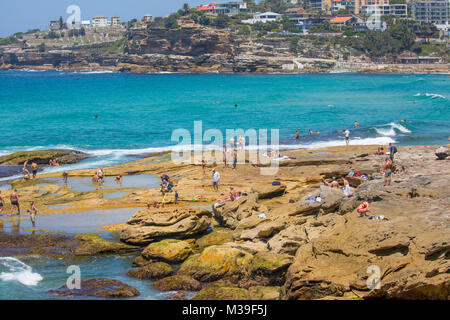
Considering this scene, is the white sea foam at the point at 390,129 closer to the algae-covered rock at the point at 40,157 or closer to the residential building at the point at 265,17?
the algae-covered rock at the point at 40,157

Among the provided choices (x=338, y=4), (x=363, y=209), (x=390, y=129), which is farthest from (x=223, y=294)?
(x=338, y=4)

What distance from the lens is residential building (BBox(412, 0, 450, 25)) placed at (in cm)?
17638

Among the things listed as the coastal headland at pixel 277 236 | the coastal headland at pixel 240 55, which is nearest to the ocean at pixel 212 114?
Answer: the coastal headland at pixel 277 236

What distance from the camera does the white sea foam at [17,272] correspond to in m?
14.8

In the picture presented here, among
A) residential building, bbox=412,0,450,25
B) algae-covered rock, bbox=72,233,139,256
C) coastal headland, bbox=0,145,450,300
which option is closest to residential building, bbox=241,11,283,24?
residential building, bbox=412,0,450,25

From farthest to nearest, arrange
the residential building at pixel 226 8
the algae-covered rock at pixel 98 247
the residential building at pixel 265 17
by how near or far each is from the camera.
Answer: the residential building at pixel 226 8 < the residential building at pixel 265 17 < the algae-covered rock at pixel 98 247

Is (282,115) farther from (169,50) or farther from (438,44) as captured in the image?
(438,44)

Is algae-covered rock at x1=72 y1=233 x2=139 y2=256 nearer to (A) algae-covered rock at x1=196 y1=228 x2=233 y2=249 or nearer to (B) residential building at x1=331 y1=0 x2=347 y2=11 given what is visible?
(A) algae-covered rock at x1=196 y1=228 x2=233 y2=249

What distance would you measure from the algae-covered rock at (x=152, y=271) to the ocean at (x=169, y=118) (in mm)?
277

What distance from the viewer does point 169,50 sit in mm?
140375

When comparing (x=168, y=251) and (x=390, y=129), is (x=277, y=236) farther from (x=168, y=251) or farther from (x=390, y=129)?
(x=390, y=129)

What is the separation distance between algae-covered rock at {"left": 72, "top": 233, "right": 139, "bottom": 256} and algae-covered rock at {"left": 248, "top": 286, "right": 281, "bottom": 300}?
5205mm

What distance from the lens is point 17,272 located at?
15359 millimetres
